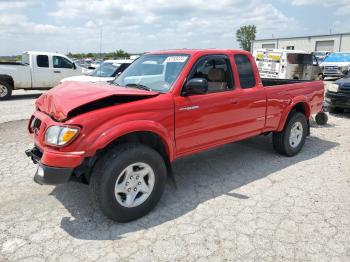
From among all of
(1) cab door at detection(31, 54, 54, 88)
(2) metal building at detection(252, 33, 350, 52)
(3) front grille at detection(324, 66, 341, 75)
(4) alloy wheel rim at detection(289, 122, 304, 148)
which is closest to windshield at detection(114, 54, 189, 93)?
(4) alloy wheel rim at detection(289, 122, 304, 148)

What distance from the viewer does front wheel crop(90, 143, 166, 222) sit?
10.7 feet

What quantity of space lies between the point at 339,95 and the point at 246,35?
293 feet

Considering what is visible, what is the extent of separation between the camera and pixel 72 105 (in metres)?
3.24

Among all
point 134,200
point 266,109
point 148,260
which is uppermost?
point 266,109

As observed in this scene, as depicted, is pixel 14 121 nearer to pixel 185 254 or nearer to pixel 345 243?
pixel 185 254

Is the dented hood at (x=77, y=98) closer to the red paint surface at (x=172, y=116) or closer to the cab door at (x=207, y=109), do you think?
the red paint surface at (x=172, y=116)

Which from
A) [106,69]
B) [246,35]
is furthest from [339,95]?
[246,35]

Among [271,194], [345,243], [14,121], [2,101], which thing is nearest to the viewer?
[345,243]

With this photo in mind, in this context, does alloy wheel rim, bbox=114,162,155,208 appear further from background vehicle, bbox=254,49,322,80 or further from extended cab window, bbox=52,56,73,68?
background vehicle, bbox=254,49,322,80

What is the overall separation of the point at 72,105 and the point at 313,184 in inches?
136

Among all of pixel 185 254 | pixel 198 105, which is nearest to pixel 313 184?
pixel 198 105

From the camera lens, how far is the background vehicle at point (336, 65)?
2168 cm

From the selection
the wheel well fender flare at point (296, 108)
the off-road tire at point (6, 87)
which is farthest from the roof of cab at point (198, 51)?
the off-road tire at point (6, 87)

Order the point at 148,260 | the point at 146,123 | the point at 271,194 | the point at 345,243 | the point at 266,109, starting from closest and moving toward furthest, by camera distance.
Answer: the point at 148,260 < the point at 345,243 < the point at 146,123 < the point at 271,194 < the point at 266,109
